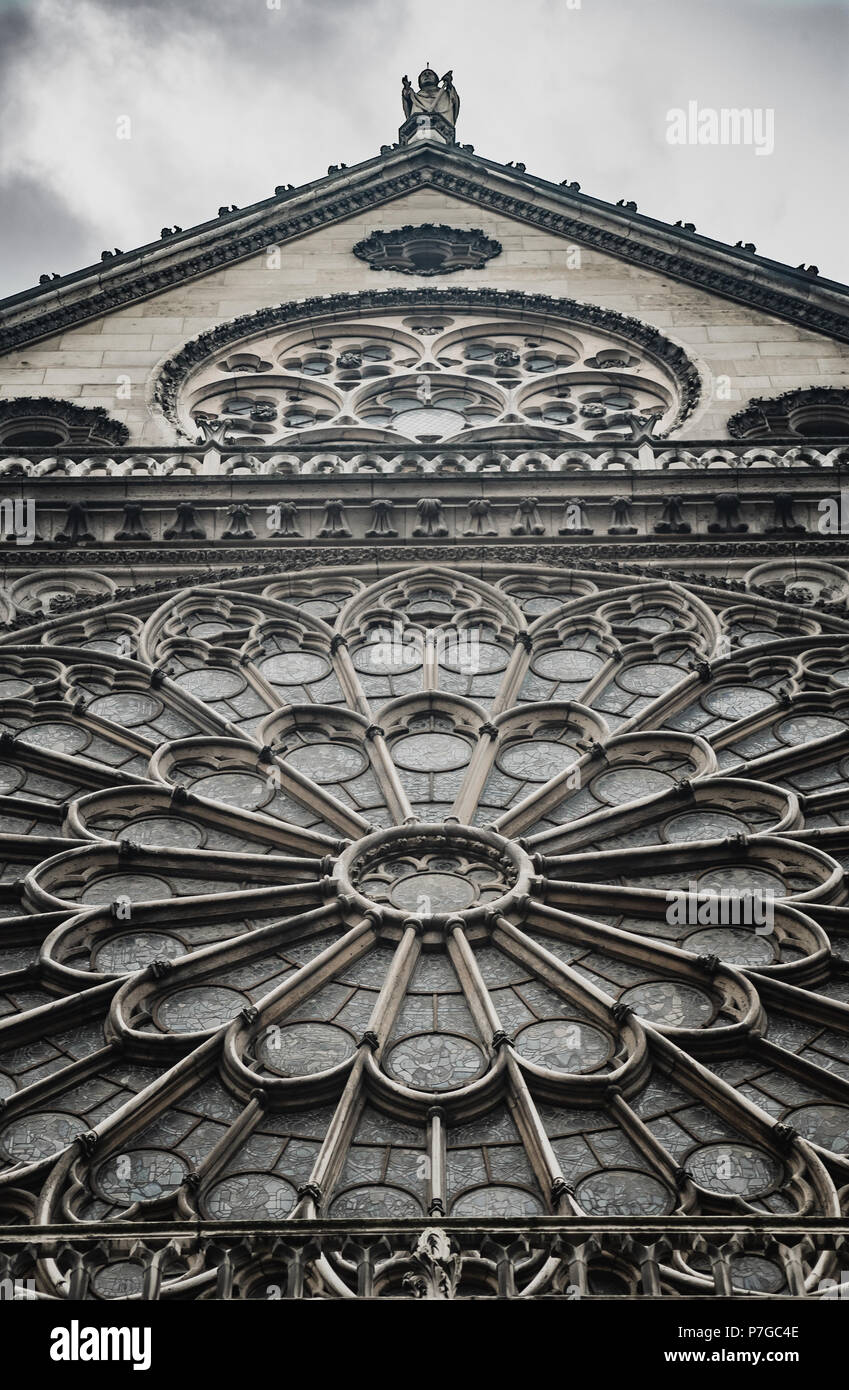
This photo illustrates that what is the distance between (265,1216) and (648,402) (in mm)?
15330

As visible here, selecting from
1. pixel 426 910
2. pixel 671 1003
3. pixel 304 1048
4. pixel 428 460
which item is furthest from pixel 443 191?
pixel 304 1048

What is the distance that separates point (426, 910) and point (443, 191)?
18011 mm

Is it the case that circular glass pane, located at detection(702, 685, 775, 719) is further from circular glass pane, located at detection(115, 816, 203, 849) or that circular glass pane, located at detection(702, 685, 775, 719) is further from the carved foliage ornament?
the carved foliage ornament

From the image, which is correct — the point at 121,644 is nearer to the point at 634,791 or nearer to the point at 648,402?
the point at 634,791

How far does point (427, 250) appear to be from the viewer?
30.8 meters

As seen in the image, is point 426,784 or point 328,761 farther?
point 328,761

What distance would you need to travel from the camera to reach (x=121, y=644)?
2102cm

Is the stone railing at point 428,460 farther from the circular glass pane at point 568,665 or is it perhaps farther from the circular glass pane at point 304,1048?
the circular glass pane at point 304,1048

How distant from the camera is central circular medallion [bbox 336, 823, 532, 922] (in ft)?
55.4

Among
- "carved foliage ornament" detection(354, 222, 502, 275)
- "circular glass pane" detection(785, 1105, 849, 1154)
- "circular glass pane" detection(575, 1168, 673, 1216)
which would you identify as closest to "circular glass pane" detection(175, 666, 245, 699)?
"circular glass pane" detection(575, 1168, 673, 1216)

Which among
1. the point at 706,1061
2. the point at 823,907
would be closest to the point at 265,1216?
the point at 706,1061

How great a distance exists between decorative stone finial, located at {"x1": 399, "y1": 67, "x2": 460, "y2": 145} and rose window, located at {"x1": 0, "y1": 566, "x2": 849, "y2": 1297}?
574 inches

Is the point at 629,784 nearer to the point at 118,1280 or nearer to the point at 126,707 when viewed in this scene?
the point at 126,707

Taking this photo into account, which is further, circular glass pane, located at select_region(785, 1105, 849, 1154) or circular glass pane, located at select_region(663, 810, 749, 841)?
circular glass pane, located at select_region(663, 810, 749, 841)
